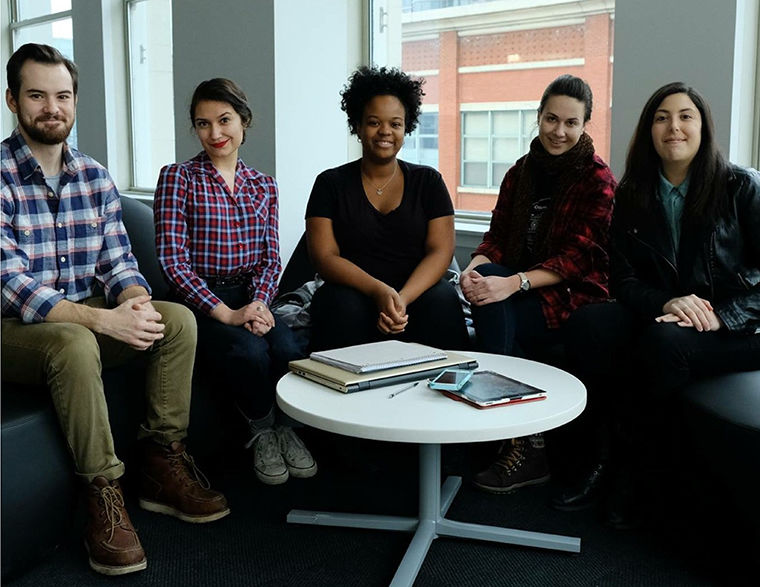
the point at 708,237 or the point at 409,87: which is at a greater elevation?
the point at 409,87

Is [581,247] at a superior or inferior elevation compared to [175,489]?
superior

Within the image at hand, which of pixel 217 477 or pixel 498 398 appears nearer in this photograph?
pixel 498 398

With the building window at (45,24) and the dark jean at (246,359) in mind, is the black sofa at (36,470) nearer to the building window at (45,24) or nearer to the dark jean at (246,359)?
the dark jean at (246,359)

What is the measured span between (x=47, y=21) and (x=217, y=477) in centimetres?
511

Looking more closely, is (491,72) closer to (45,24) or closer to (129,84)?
(129,84)

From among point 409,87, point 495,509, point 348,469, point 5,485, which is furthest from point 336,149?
point 5,485

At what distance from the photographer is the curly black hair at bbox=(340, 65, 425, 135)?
2.71 m

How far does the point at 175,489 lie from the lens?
7.22 feet

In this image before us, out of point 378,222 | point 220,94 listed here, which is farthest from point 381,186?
point 220,94

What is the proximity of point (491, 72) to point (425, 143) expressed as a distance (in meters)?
0.52

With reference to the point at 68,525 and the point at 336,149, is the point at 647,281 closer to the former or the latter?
the point at 68,525

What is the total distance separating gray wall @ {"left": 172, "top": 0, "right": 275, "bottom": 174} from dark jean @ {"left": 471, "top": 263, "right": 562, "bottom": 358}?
6.02 ft

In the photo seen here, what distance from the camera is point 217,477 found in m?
2.51

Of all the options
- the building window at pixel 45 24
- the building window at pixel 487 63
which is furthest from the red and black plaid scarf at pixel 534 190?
the building window at pixel 45 24
